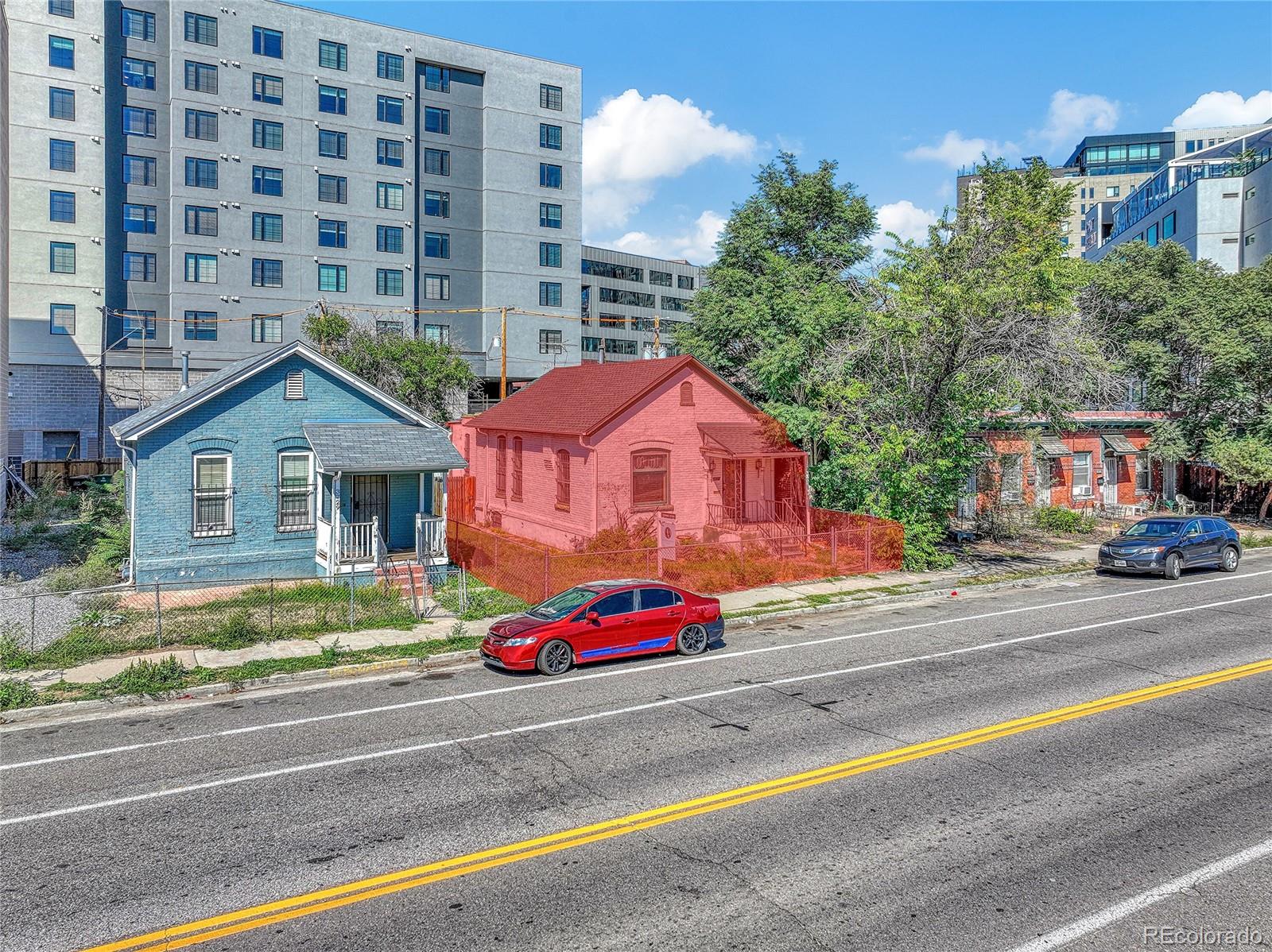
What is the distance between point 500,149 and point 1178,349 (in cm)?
4321

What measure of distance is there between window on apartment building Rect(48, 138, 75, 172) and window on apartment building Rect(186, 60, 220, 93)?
810 centimetres

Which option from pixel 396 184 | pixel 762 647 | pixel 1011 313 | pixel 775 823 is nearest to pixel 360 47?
pixel 396 184

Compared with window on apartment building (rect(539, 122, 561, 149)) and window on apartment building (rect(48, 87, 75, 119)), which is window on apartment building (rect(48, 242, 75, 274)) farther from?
window on apartment building (rect(539, 122, 561, 149))

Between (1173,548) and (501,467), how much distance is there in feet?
70.8

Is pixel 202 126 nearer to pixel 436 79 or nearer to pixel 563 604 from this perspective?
pixel 436 79

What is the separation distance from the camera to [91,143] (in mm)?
53500

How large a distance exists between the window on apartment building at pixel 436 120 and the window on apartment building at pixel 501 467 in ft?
120

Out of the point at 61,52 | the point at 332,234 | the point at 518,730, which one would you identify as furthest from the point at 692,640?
the point at 61,52

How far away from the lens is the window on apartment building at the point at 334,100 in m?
56.3

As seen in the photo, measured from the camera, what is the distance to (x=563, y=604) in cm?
1675

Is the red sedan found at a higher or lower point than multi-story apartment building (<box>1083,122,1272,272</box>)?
lower

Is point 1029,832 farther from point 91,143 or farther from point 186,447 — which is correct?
point 91,143

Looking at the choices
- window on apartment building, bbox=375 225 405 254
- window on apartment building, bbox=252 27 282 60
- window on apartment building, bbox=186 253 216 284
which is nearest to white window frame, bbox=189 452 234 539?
window on apartment building, bbox=186 253 216 284

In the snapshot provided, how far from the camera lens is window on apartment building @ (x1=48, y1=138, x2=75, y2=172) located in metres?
53.0
